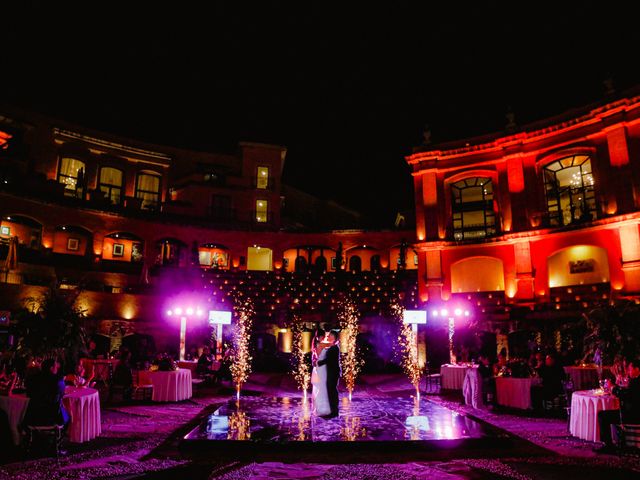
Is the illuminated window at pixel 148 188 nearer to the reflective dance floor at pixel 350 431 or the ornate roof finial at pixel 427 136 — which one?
the ornate roof finial at pixel 427 136

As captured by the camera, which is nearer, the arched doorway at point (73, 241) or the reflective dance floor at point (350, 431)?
the reflective dance floor at point (350, 431)

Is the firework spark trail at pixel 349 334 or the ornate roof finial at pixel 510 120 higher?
the ornate roof finial at pixel 510 120

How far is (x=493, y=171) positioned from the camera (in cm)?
2675

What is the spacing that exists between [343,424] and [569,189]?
2255cm

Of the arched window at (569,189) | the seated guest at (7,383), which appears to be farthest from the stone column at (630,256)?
the seated guest at (7,383)

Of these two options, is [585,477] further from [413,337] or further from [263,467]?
[413,337]

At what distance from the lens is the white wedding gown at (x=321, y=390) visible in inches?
386

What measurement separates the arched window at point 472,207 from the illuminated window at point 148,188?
66.2 feet

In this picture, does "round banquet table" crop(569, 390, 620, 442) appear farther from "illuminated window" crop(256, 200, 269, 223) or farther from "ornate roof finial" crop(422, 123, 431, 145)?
"illuminated window" crop(256, 200, 269, 223)

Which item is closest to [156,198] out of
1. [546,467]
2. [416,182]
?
[416,182]

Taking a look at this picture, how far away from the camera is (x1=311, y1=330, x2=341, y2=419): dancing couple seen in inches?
386

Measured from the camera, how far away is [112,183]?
31.8m

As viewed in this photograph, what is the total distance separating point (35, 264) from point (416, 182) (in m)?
21.5

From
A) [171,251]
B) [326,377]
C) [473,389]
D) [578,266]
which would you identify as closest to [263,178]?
[171,251]
